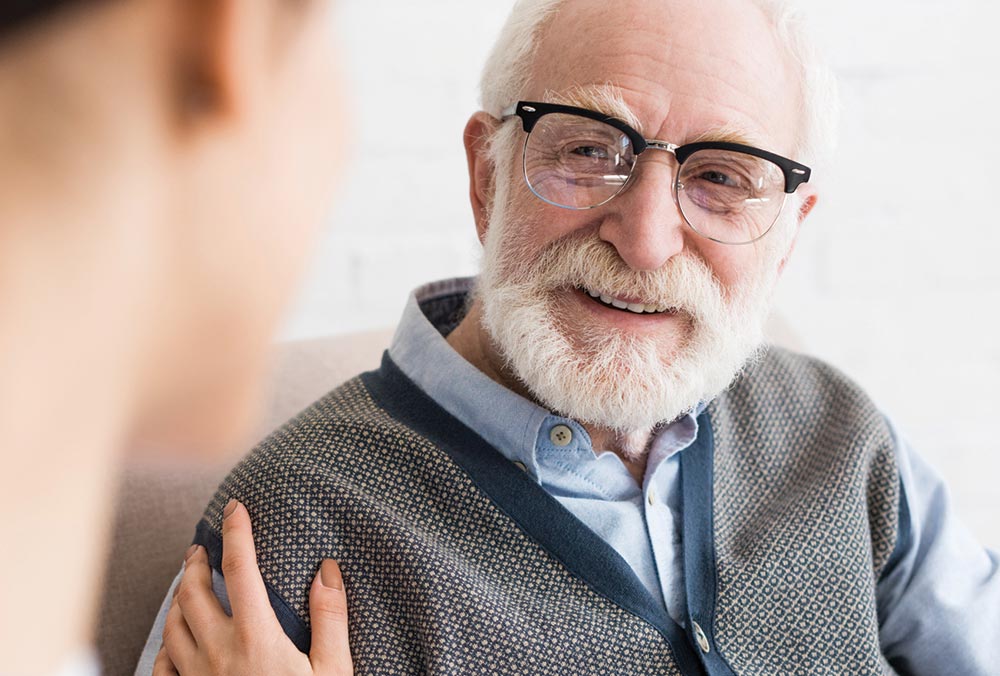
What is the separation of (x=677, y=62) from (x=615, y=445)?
49 centimetres

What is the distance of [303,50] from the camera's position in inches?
12.1

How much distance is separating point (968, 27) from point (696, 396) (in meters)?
1.25

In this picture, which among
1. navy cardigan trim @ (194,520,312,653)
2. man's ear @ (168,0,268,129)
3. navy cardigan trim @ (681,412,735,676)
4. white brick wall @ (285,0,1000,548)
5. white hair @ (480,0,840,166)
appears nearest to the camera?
man's ear @ (168,0,268,129)

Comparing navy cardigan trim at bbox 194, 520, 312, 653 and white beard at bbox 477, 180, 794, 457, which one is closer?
navy cardigan trim at bbox 194, 520, 312, 653

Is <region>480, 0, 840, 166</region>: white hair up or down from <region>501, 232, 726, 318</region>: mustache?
up

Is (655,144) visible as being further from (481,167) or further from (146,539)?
(146,539)

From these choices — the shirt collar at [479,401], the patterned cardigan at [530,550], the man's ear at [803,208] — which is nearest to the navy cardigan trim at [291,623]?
the patterned cardigan at [530,550]

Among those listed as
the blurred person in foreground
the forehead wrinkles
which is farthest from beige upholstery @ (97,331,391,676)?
the blurred person in foreground

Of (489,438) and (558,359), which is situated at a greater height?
(558,359)

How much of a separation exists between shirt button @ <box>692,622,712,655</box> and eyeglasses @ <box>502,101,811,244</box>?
1.49 feet

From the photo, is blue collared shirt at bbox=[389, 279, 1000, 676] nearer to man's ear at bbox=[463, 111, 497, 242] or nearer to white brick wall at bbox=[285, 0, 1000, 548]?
man's ear at bbox=[463, 111, 497, 242]

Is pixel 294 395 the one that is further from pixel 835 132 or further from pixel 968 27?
pixel 968 27

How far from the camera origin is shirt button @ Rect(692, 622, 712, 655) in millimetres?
1136

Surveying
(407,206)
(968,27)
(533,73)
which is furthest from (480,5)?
(968,27)
